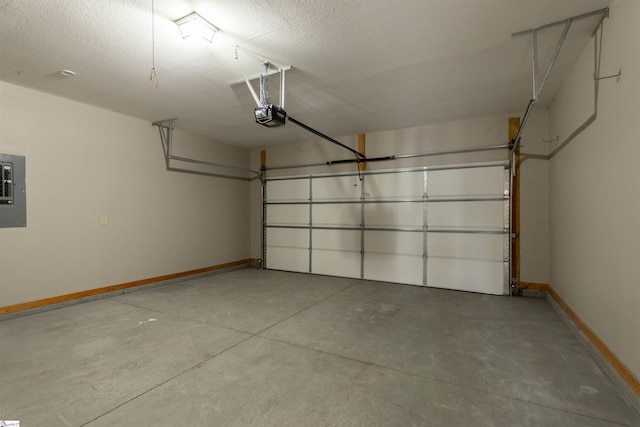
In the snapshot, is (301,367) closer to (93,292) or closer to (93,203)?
(93,292)

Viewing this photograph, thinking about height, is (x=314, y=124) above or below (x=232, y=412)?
above

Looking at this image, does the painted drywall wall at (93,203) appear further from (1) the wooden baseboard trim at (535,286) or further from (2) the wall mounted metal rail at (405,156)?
(1) the wooden baseboard trim at (535,286)

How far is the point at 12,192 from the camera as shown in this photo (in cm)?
345

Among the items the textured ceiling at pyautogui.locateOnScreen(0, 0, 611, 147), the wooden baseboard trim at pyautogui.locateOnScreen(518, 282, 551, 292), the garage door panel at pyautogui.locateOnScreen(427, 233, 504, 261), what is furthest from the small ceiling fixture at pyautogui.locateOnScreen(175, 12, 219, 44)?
the wooden baseboard trim at pyautogui.locateOnScreen(518, 282, 551, 292)

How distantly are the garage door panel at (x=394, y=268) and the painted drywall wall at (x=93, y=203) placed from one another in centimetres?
325

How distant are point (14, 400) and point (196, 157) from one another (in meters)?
4.50

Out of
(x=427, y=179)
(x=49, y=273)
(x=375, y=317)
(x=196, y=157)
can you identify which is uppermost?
(x=196, y=157)

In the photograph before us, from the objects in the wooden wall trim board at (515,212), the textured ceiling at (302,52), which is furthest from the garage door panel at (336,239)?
the wooden wall trim board at (515,212)

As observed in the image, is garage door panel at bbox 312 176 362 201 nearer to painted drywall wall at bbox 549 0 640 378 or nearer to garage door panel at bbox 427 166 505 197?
garage door panel at bbox 427 166 505 197

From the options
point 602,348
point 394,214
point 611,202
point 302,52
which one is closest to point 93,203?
point 302,52

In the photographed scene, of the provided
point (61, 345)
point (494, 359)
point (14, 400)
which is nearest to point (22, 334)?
point (61, 345)

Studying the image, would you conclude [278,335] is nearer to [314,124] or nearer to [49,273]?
[49,273]

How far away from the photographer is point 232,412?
69.7 inches

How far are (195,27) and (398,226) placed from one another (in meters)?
4.21
